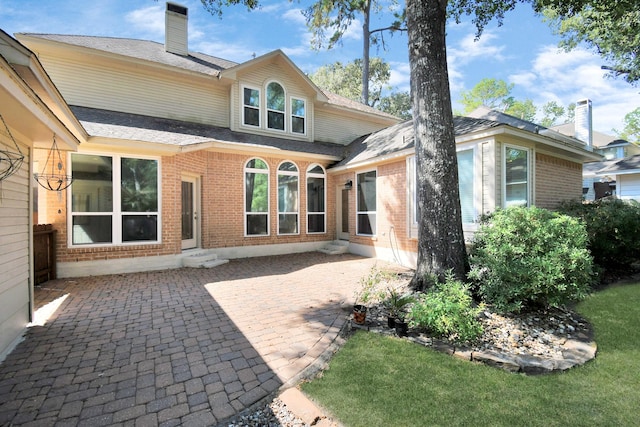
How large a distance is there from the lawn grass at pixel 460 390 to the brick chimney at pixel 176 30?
510 inches

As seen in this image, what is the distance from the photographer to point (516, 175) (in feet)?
23.9

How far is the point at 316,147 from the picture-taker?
38.8ft

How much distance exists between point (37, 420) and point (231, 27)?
38.1 feet

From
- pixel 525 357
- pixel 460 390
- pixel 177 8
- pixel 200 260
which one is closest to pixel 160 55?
pixel 177 8

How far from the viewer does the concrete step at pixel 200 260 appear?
8.19 metres

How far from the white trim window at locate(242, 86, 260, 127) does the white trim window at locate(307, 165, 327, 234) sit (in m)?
2.89

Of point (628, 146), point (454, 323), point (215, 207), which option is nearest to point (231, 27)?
point (215, 207)

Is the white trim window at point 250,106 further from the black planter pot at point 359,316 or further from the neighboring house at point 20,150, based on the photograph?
the black planter pot at point 359,316

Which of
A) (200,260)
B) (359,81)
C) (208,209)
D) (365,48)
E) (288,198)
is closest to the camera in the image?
(200,260)

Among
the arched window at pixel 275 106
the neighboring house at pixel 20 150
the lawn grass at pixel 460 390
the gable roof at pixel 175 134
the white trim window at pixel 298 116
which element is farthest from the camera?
the white trim window at pixel 298 116

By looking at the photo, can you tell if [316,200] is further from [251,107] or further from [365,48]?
[365,48]

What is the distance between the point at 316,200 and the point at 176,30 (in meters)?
8.79

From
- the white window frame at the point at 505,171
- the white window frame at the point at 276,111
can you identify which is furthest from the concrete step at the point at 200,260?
the white window frame at the point at 505,171

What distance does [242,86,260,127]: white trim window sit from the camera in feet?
36.6
